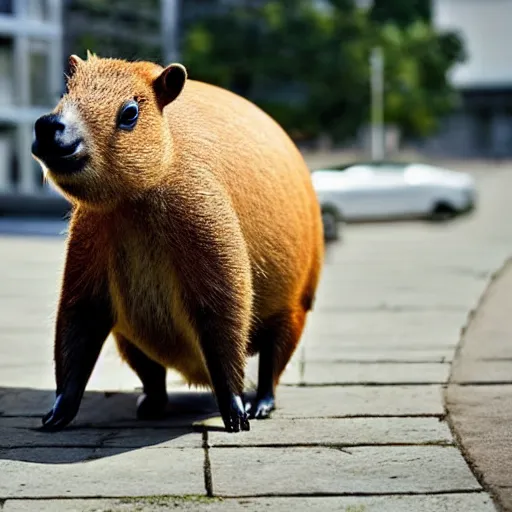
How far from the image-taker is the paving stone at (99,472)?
16.6 ft

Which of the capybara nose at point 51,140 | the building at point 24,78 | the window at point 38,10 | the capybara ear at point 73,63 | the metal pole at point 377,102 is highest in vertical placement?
the capybara ear at point 73,63

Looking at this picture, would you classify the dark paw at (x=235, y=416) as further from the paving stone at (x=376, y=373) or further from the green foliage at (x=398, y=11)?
the green foliage at (x=398, y=11)

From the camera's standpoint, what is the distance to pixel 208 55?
53125mm

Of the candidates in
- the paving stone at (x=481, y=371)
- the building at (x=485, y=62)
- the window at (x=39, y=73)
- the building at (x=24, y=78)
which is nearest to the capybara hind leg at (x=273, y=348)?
the paving stone at (x=481, y=371)

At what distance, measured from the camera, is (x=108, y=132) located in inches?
210

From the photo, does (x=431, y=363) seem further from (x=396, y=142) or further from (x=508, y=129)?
(x=508, y=129)

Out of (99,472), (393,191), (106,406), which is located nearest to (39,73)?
(393,191)

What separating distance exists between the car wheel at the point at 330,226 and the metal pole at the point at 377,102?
98.6ft

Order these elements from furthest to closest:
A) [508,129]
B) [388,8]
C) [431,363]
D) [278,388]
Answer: [508,129]
[388,8]
[431,363]
[278,388]

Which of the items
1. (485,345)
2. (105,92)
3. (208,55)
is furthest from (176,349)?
(208,55)

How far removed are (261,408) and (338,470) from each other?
1.25 m

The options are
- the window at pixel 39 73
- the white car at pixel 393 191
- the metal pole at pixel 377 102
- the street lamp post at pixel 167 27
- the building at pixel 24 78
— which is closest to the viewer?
the white car at pixel 393 191

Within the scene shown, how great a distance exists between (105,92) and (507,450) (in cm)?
258

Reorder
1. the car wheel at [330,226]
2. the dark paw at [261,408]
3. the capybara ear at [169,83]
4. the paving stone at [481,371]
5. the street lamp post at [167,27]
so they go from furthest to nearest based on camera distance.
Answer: the street lamp post at [167,27] < the car wheel at [330,226] < the paving stone at [481,371] < the dark paw at [261,408] < the capybara ear at [169,83]
